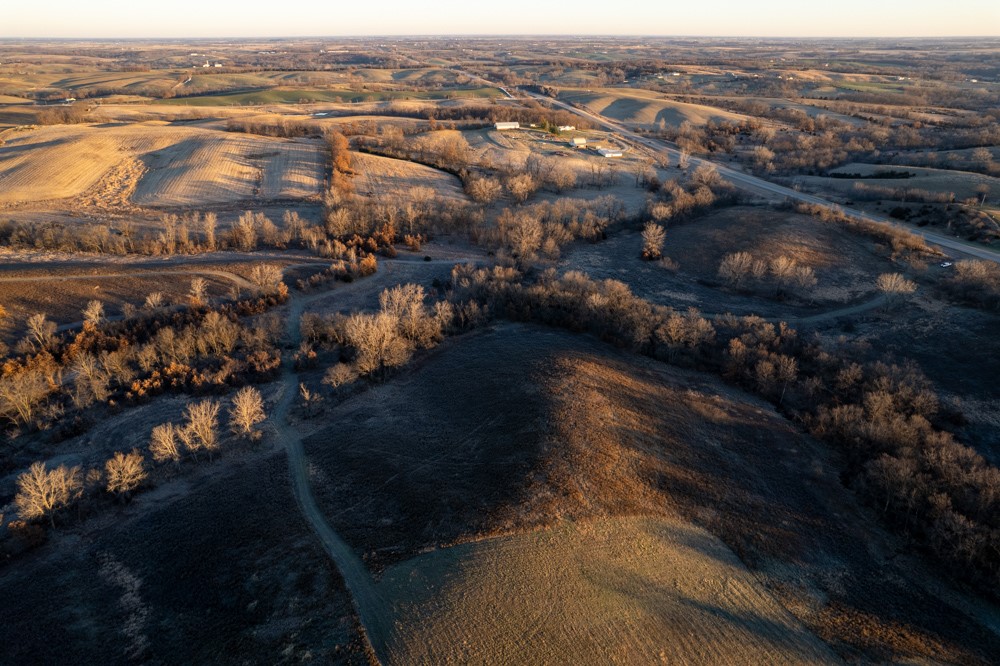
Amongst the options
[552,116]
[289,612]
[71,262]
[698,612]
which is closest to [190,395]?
[289,612]

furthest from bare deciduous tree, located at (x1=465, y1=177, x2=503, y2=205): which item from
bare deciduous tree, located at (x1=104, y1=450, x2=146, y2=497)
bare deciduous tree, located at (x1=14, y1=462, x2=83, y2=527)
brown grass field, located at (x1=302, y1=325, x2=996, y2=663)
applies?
bare deciduous tree, located at (x1=14, y1=462, x2=83, y2=527)

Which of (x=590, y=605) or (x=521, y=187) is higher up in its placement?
(x=521, y=187)

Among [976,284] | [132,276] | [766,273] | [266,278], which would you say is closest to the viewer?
[976,284]

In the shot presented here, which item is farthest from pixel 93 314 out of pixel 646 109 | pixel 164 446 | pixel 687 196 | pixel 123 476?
pixel 646 109

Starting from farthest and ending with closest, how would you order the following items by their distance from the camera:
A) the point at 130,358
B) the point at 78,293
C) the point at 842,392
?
the point at 78,293, the point at 130,358, the point at 842,392

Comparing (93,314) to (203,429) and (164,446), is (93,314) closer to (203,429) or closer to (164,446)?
(164,446)

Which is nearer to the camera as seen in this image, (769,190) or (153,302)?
(153,302)

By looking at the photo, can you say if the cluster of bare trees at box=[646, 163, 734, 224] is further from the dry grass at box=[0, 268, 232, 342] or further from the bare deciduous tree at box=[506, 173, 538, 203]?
the dry grass at box=[0, 268, 232, 342]
